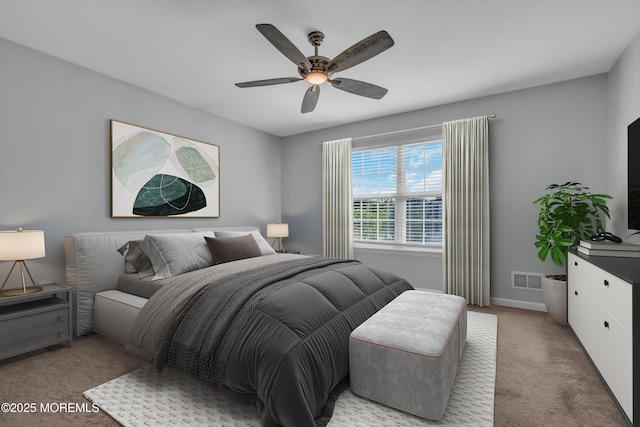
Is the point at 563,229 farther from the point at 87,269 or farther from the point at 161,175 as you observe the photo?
the point at 87,269

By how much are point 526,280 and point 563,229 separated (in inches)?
35.8

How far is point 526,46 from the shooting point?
267 cm

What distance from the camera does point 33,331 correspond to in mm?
2338

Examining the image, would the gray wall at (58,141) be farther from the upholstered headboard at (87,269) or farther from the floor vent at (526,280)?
the floor vent at (526,280)

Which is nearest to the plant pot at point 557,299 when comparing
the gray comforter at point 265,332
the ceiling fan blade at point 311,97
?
the gray comforter at point 265,332

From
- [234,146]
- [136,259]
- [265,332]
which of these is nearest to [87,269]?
[136,259]

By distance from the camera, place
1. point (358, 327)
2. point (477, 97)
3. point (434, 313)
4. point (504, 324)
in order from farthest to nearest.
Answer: point (477, 97), point (504, 324), point (434, 313), point (358, 327)

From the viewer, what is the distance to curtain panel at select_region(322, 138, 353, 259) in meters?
4.81

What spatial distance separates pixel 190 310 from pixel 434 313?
161 cm

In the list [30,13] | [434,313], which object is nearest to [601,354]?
[434,313]

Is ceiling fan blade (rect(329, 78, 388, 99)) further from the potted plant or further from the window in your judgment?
the potted plant

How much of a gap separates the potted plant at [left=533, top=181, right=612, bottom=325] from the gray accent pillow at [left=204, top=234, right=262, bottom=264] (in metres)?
3.04

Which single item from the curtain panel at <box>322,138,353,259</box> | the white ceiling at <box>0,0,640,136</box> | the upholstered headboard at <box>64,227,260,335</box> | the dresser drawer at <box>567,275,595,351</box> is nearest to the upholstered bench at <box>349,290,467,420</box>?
the dresser drawer at <box>567,275,595,351</box>

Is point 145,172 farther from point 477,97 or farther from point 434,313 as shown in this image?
point 477,97
